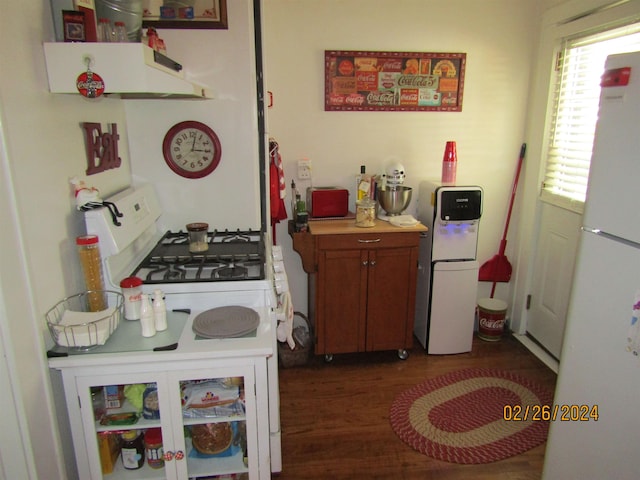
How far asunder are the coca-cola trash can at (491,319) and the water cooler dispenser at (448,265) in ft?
0.86

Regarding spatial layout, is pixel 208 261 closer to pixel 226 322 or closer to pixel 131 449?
pixel 226 322

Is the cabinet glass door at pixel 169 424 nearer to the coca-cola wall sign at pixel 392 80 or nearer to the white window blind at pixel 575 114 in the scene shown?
the coca-cola wall sign at pixel 392 80

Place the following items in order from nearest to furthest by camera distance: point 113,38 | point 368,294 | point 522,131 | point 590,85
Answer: point 113,38 → point 590,85 → point 368,294 → point 522,131

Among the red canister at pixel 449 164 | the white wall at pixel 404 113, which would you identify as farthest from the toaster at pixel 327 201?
the red canister at pixel 449 164

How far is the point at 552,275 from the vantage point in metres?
3.07

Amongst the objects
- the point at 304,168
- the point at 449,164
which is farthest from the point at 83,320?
the point at 449,164

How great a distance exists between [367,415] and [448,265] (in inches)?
42.9

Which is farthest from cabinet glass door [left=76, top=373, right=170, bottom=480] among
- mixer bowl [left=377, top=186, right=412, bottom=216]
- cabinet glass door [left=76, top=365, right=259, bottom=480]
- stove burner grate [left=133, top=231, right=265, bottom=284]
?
mixer bowl [left=377, top=186, right=412, bottom=216]

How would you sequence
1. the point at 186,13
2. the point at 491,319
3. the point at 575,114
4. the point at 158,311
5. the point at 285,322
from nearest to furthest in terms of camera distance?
the point at 158,311, the point at 285,322, the point at 186,13, the point at 575,114, the point at 491,319

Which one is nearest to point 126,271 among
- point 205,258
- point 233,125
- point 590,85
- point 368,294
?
point 205,258

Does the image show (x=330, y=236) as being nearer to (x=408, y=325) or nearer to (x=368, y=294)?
(x=368, y=294)

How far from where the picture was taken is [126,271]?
1831 millimetres

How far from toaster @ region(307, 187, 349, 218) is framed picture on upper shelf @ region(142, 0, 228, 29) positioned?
1.20 meters

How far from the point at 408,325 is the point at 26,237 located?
2.31 meters
